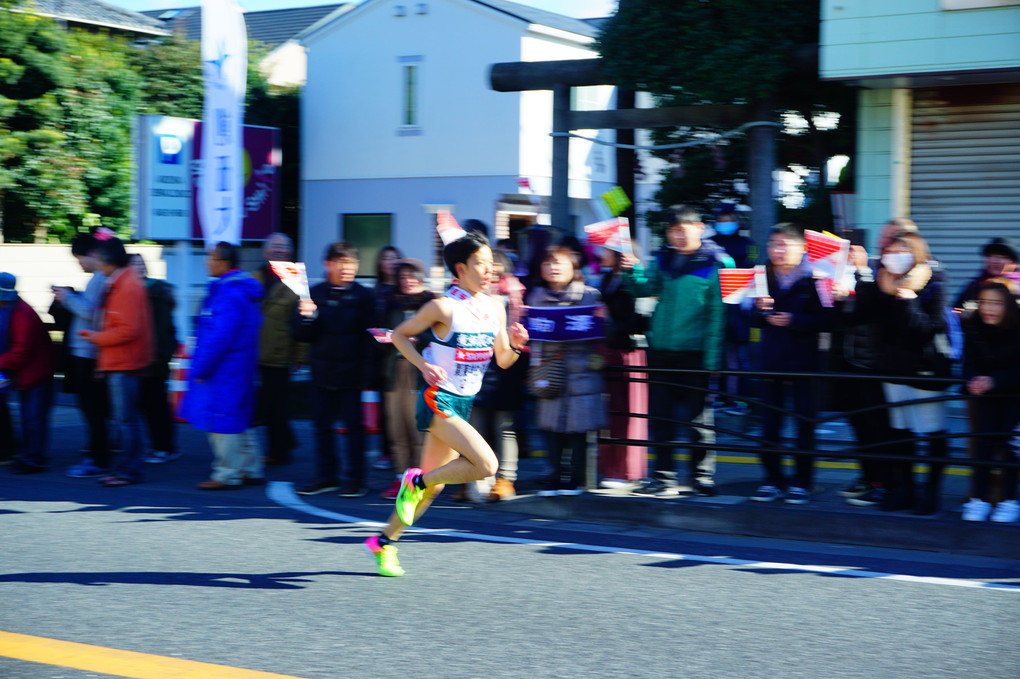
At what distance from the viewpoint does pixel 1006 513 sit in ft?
22.1

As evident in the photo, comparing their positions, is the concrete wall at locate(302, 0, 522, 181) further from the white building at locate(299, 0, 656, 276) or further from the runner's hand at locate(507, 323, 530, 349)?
the runner's hand at locate(507, 323, 530, 349)

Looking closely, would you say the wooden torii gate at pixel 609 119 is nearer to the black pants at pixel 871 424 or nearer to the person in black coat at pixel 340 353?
the black pants at pixel 871 424

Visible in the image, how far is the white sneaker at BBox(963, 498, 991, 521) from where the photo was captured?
677cm

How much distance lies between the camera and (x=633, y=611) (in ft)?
17.5

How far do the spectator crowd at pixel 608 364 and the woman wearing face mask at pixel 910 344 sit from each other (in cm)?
1

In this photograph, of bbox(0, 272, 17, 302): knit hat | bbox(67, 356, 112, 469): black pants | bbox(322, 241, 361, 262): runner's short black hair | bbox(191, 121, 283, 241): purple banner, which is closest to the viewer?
bbox(322, 241, 361, 262): runner's short black hair

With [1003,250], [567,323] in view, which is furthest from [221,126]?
[1003,250]

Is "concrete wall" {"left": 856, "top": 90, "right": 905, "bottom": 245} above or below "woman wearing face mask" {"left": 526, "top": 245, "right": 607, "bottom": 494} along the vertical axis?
above

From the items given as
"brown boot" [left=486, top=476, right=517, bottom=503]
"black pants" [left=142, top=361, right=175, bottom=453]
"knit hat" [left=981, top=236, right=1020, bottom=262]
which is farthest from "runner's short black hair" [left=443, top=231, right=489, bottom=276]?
"black pants" [left=142, top=361, right=175, bottom=453]

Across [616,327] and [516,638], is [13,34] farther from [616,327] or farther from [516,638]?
[516,638]

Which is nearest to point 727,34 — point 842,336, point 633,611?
point 842,336

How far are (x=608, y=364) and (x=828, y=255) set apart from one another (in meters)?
1.86

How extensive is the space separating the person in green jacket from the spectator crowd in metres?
0.01

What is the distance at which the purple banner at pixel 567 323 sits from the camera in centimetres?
750
